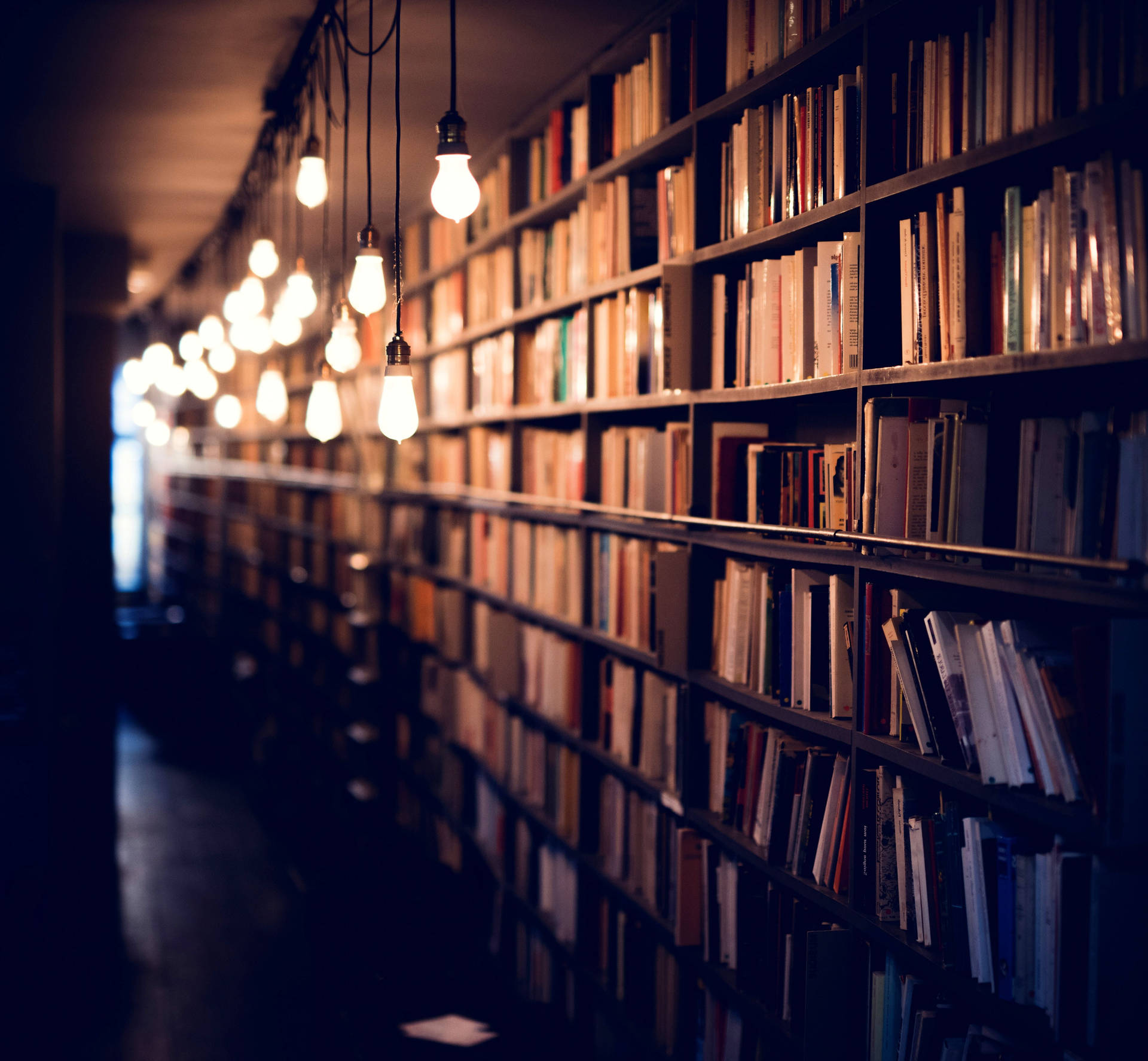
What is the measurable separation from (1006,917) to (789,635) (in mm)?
735

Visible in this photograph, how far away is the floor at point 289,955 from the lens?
3457 mm

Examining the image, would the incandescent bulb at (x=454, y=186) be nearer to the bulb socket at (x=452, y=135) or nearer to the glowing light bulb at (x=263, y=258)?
the bulb socket at (x=452, y=135)

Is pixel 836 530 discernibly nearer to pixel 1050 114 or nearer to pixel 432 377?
pixel 1050 114

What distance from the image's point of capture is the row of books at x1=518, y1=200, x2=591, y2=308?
3201 mm

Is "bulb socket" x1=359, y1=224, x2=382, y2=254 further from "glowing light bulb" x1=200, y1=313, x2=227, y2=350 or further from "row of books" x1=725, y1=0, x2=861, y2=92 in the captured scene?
"glowing light bulb" x1=200, y1=313, x2=227, y2=350

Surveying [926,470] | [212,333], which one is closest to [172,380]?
[212,333]

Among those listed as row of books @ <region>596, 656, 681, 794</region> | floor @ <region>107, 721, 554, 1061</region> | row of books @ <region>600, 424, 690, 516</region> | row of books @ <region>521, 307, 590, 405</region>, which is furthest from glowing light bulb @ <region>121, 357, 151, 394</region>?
row of books @ <region>596, 656, 681, 794</region>

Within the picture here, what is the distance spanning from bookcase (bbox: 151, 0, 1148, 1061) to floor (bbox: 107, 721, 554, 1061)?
285 mm

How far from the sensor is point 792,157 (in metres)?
2.16

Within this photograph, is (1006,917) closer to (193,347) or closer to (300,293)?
(300,293)

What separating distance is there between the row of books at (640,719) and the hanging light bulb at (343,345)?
1117 mm

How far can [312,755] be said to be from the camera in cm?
673

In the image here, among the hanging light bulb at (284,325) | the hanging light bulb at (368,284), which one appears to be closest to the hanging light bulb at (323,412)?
the hanging light bulb at (368,284)

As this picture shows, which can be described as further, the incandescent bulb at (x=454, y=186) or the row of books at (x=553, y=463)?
the row of books at (x=553, y=463)
